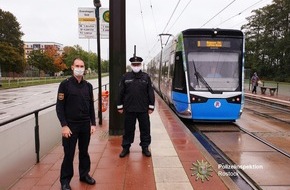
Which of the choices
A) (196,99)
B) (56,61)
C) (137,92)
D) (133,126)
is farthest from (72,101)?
(56,61)

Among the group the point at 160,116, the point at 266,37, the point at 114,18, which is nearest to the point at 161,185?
the point at 114,18

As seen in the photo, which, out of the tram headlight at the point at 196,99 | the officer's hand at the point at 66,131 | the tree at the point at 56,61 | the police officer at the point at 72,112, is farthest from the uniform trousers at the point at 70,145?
the tree at the point at 56,61

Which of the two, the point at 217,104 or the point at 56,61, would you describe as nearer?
the point at 217,104

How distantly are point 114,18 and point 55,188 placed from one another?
4.75 metres

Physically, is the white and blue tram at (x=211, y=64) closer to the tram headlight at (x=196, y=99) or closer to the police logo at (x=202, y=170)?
the tram headlight at (x=196, y=99)

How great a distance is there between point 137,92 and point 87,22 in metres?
5.15

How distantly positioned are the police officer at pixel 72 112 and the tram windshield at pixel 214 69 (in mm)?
6914

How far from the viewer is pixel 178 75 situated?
480 inches

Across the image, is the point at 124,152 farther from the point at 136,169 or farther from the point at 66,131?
the point at 66,131

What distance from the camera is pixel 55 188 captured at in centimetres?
508

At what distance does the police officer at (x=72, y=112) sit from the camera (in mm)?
4871

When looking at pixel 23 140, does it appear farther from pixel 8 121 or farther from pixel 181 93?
pixel 181 93

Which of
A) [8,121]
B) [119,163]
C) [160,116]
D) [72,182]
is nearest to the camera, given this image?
[8,121]

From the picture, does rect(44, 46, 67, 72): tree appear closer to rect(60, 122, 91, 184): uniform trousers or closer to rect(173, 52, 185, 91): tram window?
rect(173, 52, 185, 91): tram window
